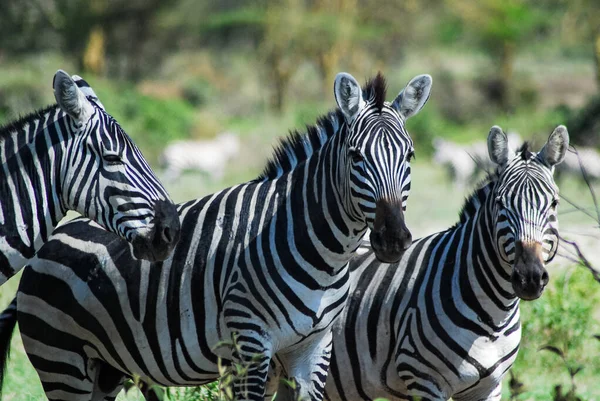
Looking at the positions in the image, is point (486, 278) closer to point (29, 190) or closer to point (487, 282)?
point (487, 282)

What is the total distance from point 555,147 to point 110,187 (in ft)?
7.80

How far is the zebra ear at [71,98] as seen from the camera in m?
3.92

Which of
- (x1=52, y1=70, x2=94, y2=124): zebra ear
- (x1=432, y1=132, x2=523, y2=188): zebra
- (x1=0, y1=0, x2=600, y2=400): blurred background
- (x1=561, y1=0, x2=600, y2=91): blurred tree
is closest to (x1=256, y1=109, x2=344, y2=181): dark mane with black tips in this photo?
(x1=52, y1=70, x2=94, y2=124): zebra ear

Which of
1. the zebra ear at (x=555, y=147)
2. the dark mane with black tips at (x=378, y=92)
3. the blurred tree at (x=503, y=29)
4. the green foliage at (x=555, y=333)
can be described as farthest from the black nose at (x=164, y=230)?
the blurred tree at (x=503, y=29)

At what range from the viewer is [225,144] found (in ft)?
75.3

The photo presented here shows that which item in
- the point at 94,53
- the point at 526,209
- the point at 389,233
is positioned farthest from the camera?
the point at 94,53

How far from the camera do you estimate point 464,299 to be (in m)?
4.86

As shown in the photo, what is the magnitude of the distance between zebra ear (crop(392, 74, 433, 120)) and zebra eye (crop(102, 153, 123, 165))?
1.40 meters

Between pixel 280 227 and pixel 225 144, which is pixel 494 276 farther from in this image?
pixel 225 144

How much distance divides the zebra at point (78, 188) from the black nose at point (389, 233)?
37.1 inches

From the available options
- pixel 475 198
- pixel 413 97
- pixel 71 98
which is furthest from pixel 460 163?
pixel 71 98

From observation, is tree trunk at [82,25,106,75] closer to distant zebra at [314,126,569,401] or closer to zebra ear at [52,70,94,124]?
distant zebra at [314,126,569,401]

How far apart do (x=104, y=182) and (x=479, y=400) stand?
2.37m

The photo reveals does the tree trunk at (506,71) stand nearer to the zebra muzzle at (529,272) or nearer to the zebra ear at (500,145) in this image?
the zebra ear at (500,145)
